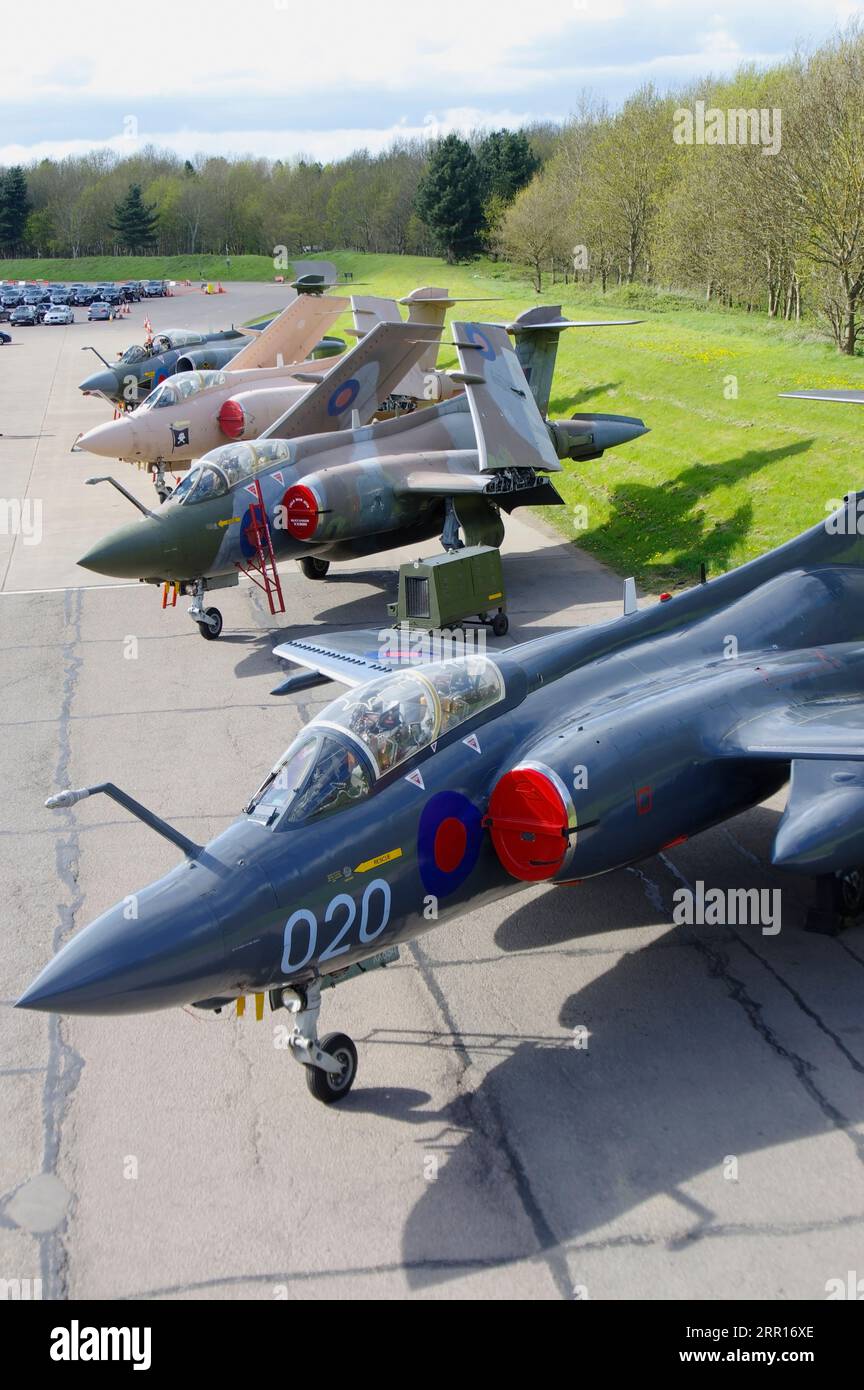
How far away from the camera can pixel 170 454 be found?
25625 millimetres

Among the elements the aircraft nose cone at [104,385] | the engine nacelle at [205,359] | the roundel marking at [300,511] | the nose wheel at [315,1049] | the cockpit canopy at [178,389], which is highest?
the engine nacelle at [205,359]

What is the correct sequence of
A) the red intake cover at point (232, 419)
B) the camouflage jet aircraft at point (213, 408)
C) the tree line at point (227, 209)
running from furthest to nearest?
the tree line at point (227, 209) → the red intake cover at point (232, 419) → the camouflage jet aircraft at point (213, 408)

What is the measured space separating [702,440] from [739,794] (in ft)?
54.9

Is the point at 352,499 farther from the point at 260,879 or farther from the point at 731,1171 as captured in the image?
the point at 731,1171

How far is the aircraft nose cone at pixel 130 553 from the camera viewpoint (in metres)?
17.0

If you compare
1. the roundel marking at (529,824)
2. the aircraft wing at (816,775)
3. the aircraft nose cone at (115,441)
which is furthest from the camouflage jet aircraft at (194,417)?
the roundel marking at (529,824)

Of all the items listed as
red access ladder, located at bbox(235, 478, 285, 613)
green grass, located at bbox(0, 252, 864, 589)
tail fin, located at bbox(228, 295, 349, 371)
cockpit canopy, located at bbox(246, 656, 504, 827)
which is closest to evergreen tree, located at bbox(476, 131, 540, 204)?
green grass, located at bbox(0, 252, 864, 589)

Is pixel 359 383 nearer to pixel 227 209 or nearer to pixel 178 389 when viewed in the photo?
pixel 178 389

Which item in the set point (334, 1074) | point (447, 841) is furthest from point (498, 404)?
point (334, 1074)

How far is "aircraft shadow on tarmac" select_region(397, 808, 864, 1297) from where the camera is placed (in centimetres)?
673

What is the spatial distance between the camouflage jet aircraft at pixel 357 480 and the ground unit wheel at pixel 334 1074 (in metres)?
10.7

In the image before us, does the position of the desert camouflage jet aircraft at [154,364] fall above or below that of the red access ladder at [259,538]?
above

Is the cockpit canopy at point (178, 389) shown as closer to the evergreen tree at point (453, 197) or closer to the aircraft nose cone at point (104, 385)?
the aircraft nose cone at point (104, 385)

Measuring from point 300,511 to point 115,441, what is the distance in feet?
31.4
